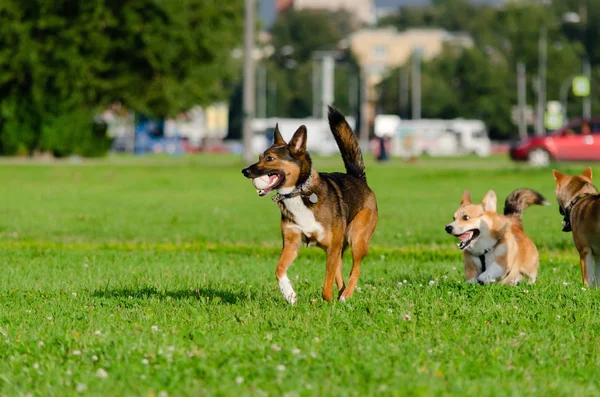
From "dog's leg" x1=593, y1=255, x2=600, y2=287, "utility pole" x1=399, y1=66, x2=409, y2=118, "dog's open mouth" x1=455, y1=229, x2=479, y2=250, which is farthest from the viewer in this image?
"utility pole" x1=399, y1=66, x2=409, y2=118

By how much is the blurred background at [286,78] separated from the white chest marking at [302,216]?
36946mm

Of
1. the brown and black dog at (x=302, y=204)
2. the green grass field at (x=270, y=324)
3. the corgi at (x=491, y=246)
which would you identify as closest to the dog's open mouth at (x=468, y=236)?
the corgi at (x=491, y=246)

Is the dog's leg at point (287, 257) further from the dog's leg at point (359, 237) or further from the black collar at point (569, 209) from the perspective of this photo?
the black collar at point (569, 209)

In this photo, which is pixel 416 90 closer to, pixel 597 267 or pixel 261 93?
pixel 261 93

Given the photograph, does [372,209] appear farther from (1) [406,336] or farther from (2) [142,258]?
(2) [142,258]

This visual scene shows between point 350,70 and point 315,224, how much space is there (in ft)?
429

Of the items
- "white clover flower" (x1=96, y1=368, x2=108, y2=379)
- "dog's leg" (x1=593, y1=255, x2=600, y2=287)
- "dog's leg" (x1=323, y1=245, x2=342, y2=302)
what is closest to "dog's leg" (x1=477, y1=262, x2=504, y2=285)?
"dog's leg" (x1=593, y1=255, x2=600, y2=287)

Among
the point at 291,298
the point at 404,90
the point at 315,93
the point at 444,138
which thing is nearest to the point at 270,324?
the point at 291,298

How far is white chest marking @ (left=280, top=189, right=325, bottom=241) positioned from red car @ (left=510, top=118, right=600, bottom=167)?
4163 cm

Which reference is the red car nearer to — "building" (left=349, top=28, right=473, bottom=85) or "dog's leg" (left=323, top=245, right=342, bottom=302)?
"dog's leg" (left=323, top=245, right=342, bottom=302)

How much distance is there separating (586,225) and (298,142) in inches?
114

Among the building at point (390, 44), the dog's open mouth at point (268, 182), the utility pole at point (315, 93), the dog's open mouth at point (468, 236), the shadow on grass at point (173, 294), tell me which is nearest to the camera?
the dog's open mouth at point (268, 182)

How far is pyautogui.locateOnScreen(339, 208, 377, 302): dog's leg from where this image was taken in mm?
10461

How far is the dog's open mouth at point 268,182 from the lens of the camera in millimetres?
9656
